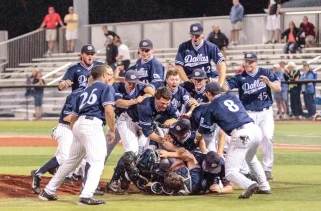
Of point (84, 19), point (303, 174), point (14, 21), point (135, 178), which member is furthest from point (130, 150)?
point (14, 21)

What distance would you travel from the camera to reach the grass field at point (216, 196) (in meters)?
10.6

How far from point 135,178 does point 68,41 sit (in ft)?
80.2

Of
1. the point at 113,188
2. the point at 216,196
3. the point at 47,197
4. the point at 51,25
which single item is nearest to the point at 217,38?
the point at 51,25

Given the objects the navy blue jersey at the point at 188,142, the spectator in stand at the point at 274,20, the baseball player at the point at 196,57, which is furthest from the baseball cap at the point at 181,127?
the spectator in stand at the point at 274,20

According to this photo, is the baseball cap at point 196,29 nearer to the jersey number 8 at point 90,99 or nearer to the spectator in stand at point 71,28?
the jersey number 8 at point 90,99

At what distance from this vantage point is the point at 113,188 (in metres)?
12.3

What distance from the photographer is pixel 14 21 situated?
43.4m

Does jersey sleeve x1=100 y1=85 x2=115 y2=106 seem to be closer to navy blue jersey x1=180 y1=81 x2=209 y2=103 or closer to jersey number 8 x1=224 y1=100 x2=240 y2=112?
jersey number 8 x1=224 y1=100 x2=240 y2=112

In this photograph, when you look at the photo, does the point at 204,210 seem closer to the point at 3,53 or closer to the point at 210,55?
the point at 210,55

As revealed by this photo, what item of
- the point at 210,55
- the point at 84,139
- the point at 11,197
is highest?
the point at 210,55

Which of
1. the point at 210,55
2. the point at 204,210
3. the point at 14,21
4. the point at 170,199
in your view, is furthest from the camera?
the point at 14,21

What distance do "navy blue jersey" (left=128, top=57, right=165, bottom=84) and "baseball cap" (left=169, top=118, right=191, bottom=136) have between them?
171 centimetres

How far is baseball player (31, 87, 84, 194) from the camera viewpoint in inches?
483

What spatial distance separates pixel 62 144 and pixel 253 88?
10.7 ft
